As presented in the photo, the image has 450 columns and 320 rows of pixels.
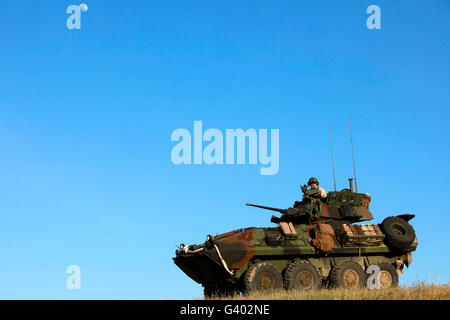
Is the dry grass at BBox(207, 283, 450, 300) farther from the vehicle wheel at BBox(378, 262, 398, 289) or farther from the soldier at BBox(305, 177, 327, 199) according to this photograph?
the soldier at BBox(305, 177, 327, 199)

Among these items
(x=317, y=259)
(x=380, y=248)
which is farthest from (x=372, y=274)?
(x=317, y=259)

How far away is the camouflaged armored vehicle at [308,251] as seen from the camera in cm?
2027

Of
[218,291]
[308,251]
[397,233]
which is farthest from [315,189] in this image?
[218,291]

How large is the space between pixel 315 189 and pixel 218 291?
20.1ft

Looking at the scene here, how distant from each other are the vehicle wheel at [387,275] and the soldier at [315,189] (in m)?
3.75

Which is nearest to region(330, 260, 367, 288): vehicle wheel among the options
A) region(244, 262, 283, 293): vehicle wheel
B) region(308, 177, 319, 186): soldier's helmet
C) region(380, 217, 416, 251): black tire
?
region(380, 217, 416, 251): black tire

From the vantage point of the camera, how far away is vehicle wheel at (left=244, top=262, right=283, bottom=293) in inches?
786

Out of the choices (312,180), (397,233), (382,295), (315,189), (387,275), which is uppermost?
(312,180)

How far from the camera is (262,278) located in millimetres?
20281

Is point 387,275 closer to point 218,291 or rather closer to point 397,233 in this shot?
point 397,233

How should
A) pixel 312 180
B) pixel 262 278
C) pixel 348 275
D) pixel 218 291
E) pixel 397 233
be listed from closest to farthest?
pixel 262 278
pixel 218 291
pixel 348 275
pixel 397 233
pixel 312 180

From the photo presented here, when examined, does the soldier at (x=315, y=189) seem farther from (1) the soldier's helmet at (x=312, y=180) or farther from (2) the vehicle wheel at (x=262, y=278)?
(2) the vehicle wheel at (x=262, y=278)
